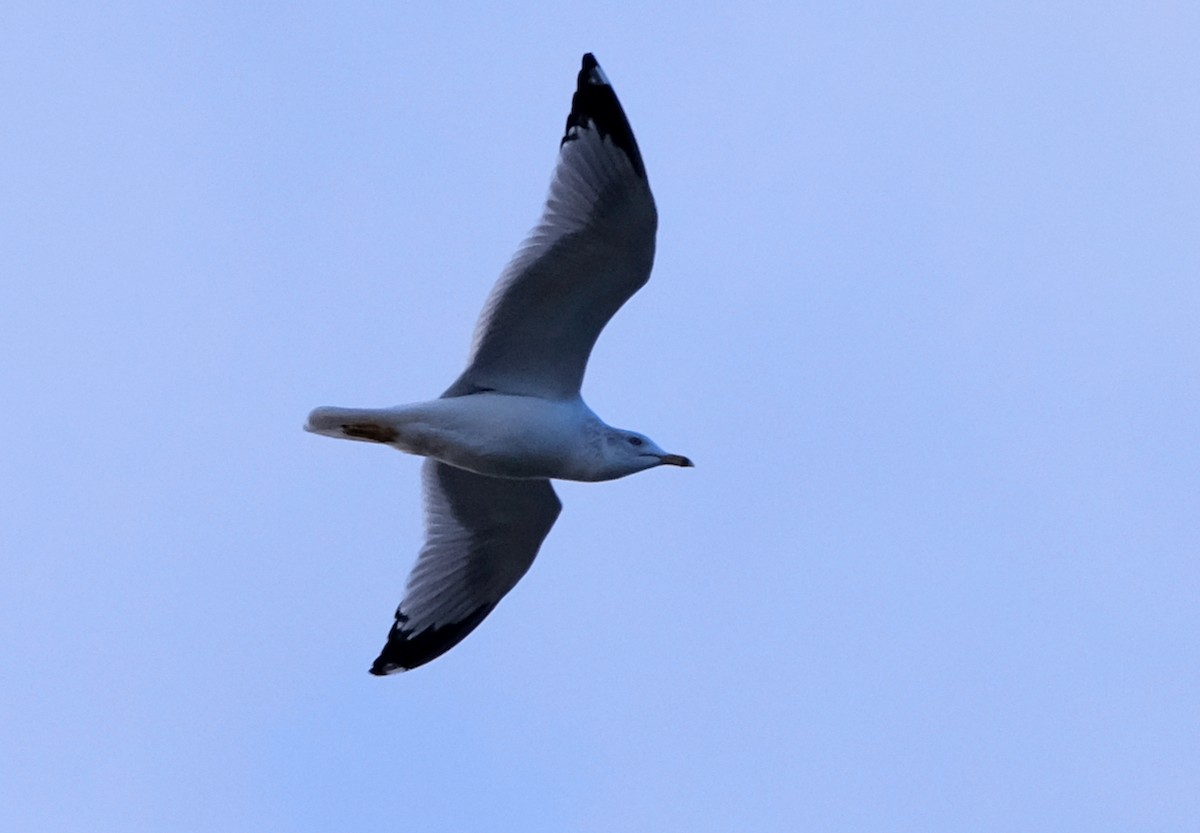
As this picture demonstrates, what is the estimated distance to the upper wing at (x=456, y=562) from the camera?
12.1 metres

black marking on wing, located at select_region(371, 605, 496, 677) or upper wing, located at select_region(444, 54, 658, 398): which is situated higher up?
upper wing, located at select_region(444, 54, 658, 398)

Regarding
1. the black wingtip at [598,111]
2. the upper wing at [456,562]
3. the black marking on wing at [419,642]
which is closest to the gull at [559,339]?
the black wingtip at [598,111]

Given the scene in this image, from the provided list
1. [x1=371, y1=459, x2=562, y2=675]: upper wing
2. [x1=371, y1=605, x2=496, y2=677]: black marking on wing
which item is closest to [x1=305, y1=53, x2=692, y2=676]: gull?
[x1=371, y1=459, x2=562, y2=675]: upper wing

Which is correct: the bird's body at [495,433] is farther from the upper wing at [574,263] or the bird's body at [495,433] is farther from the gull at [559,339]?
the upper wing at [574,263]

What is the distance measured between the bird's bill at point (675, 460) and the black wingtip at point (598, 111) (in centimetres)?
162

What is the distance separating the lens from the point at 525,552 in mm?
12211

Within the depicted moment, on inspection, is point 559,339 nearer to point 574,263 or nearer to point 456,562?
point 574,263

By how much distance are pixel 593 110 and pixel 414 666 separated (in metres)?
3.41

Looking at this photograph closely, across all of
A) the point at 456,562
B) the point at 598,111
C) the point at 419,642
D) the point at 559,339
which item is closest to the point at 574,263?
the point at 559,339

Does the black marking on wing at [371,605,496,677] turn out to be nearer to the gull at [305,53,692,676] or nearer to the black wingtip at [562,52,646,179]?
the gull at [305,53,692,676]

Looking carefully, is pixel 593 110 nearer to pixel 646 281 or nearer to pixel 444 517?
pixel 646 281

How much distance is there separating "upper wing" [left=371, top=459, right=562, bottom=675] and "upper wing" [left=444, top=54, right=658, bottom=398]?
3.43 ft

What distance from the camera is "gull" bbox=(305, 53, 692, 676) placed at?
35.3 feet

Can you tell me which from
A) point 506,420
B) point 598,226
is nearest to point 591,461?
point 506,420
